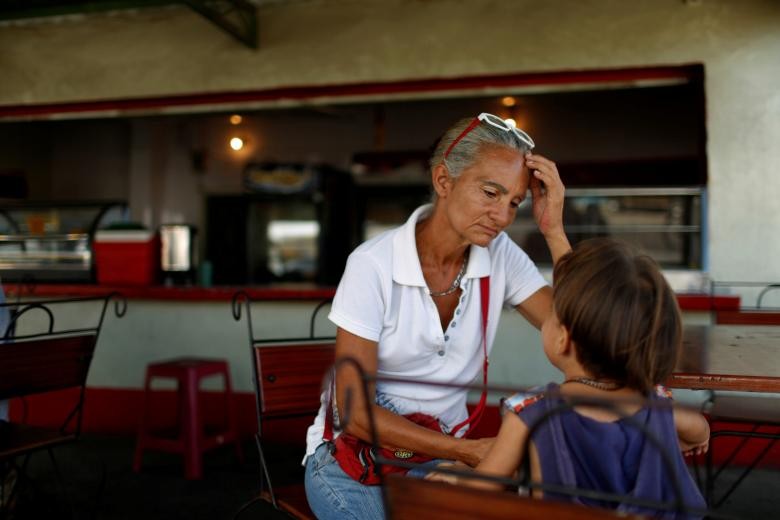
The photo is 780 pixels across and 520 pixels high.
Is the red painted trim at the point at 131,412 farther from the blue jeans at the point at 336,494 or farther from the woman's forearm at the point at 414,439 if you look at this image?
the woman's forearm at the point at 414,439

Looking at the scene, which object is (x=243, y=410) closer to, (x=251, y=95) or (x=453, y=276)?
(x=251, y=95)

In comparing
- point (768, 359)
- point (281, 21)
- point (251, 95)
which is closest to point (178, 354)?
point (251, 95)

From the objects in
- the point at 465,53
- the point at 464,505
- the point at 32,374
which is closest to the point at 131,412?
the point at 32,374

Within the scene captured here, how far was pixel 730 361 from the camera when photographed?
67.6 inches

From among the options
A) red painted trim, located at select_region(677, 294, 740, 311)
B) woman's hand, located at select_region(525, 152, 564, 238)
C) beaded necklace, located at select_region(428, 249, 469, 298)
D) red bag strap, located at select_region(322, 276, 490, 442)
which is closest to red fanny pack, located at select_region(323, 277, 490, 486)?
red bag strap, located at select_region(322, 276, 490, 442)

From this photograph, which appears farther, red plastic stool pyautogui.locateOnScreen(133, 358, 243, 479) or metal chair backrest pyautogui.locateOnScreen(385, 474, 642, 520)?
red plastic stool pyautogui.locateOnScreen(133, 358, 243, 479)

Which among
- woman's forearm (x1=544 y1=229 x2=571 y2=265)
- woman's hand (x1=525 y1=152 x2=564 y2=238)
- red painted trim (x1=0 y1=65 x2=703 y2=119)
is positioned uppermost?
red painted trim (x1=0 y1=65 x2=703 y2=119)

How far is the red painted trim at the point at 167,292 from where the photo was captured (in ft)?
13.7

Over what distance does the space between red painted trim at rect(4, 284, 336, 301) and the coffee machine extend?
0.96 ft

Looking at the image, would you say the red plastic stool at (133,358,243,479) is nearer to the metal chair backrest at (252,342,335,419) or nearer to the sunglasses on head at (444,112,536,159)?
the metal chair backrest at (252,342,335,419)

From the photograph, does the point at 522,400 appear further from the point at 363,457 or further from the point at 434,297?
the point at 434,297

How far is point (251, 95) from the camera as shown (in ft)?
15.5

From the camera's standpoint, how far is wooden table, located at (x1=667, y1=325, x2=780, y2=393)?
1491mm

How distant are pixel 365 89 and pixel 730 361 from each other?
3.24m
